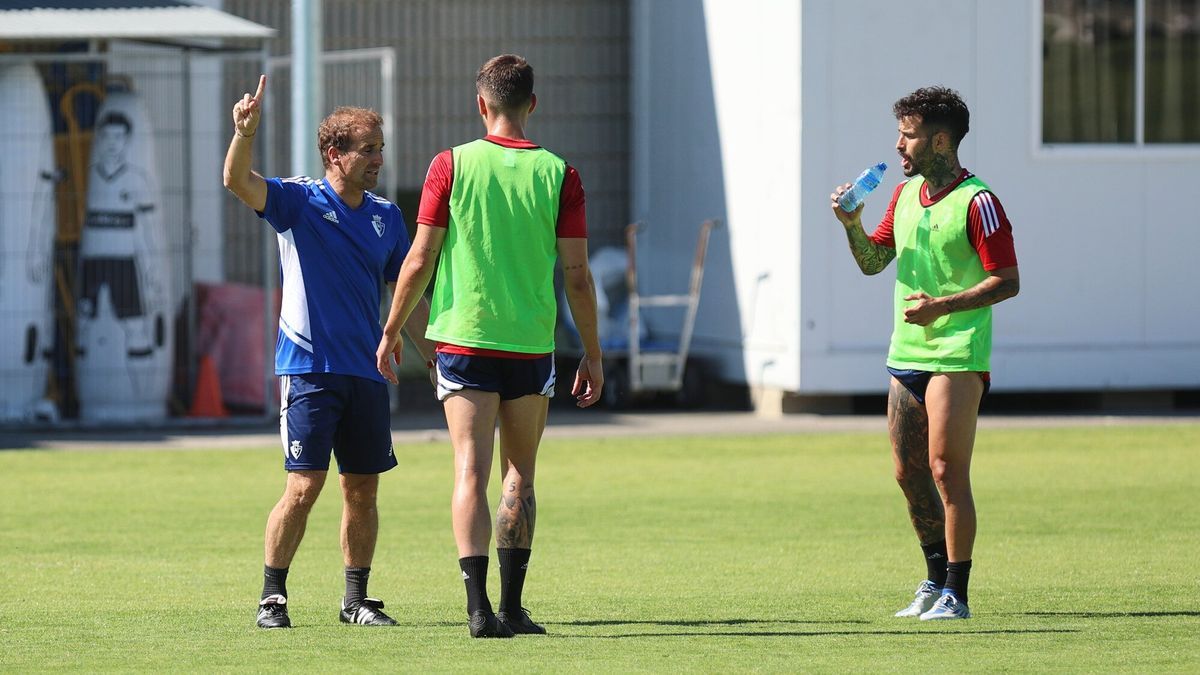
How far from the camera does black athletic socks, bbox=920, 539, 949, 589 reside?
22.6 feet

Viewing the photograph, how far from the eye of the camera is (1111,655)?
5.84m

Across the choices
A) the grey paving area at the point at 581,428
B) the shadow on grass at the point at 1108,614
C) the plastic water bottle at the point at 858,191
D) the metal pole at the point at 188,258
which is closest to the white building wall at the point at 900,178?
the grey paving area at the point at 581,428

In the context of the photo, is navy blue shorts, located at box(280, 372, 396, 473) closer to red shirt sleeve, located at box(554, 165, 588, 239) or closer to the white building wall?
red shirt sleeve, located at box(554, 165, 588, 239)

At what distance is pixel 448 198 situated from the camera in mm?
6293

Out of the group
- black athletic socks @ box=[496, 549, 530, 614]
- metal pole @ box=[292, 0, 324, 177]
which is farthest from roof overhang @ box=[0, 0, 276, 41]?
black athletic socks @ box=[496, 549, 530, 614]

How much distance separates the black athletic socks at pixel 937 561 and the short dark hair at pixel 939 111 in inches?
59.4

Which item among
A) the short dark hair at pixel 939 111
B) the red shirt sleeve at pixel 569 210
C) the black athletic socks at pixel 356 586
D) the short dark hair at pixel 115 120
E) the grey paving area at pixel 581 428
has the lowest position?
the grey paving area at pixel 581 428

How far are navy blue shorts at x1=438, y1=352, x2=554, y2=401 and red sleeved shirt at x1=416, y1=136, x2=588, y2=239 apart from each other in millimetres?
454

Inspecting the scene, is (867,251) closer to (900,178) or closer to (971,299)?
(971,299)

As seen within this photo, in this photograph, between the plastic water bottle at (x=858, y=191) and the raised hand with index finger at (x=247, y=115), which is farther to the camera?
the plastic water bottle at (x=858, y=191)

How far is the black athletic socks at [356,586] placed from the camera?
22.0 ft

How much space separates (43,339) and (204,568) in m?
7.58

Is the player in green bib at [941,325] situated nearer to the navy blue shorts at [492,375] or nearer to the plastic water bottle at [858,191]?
the plastic water bottle at [858,191]

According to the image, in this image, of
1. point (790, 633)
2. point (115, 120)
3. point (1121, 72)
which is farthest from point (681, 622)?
point (1121, 72)
